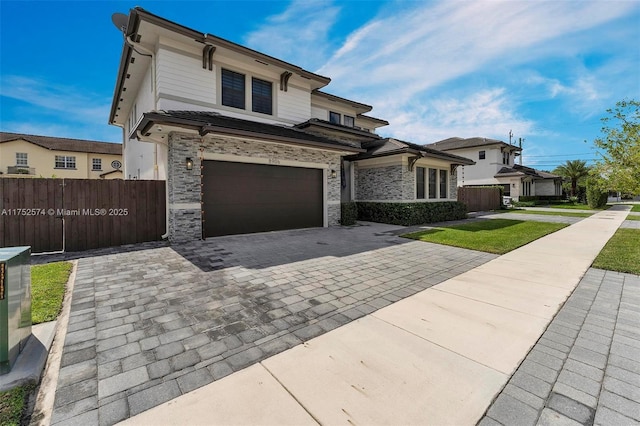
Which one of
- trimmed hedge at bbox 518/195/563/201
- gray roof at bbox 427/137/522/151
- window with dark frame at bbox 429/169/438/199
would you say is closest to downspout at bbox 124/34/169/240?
window with dark frame at bbox 429/169/438/199

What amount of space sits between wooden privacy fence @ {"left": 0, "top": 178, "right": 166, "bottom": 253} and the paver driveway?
4.92 ft

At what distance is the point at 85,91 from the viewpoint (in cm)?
1812

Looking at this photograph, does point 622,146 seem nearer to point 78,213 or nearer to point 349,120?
point 349,120

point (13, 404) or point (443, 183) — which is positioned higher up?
point (443, 183)

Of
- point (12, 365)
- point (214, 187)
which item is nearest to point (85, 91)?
point (214, 187)

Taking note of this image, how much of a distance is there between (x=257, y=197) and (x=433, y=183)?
10.8m

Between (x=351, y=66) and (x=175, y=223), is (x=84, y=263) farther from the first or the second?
(x=351, y=66)

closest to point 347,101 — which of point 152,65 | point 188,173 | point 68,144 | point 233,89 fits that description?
point 233,89

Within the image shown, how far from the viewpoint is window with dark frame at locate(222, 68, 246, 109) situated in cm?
1105

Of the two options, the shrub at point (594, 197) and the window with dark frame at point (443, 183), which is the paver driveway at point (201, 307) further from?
the shrub at point (594, 197)

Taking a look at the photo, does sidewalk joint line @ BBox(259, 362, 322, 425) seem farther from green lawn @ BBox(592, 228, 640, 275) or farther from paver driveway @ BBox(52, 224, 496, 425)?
green lawn @ BBox(592, 228, 640, 275)

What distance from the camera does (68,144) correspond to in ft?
103

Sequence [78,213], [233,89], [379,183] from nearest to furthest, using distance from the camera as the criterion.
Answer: [78,213]
[233,89]
[379,183]

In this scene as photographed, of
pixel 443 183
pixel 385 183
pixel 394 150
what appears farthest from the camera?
pixel 443 183
